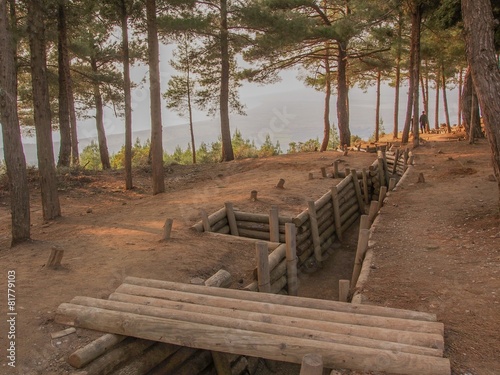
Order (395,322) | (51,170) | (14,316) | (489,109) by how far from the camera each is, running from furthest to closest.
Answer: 1. (51,170)
2. (489,109)
3. (14,316)
4. (395,322)

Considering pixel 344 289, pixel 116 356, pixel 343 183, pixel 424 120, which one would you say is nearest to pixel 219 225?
pixel 344 289

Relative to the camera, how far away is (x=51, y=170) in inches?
383

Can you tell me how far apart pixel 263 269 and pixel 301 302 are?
1.67 m

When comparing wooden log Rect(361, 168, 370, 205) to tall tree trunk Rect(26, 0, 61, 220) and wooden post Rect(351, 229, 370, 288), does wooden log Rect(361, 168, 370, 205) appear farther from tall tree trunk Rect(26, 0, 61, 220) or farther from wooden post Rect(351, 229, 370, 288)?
tall tree trunk Rect(26, 0, 61, 220)

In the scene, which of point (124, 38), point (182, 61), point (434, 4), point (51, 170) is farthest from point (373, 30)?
point (51, 170)

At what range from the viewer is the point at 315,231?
985cm

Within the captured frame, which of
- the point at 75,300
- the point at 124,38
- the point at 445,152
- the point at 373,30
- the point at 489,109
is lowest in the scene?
the point at 75,300

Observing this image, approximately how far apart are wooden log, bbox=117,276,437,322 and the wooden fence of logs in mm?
735

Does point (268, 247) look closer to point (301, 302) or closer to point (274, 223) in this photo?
point (274, 223)

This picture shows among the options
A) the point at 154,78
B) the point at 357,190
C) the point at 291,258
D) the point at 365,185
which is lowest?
the point at 291,258

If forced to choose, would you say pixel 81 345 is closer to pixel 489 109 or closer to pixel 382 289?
pixel 382 289

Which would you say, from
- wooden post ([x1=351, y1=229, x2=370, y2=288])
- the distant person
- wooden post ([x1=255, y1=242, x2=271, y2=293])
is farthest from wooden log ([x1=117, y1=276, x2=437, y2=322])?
the distant person

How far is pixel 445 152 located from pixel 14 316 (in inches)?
694

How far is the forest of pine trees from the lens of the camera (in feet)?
25.2
